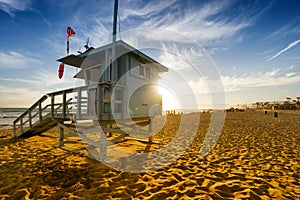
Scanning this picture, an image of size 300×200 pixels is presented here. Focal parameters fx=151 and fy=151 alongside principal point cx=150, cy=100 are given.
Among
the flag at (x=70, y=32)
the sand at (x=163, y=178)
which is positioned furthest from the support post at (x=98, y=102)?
the flag at (x=70, y=32)

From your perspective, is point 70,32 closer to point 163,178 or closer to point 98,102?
point 98,102

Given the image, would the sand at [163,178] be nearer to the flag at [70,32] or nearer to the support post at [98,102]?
Result: the support post at [98,102]

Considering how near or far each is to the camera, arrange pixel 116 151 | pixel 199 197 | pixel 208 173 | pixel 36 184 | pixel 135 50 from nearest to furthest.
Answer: pixel 199 197 < pixel 36 184 < pixel 208 173 < pixel 116 151 < pixel 135 50

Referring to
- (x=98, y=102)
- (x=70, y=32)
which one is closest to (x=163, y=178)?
(x=98, y=102)

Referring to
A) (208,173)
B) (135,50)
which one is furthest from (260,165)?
(135,50)

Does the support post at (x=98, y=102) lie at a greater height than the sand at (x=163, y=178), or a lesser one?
greater

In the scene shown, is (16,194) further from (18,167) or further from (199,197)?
(199,197)

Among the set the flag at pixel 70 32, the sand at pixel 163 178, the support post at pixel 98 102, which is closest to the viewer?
the sand at pixel 163 178

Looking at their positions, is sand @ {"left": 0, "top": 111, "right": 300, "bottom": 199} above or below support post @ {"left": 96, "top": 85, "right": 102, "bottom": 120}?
below

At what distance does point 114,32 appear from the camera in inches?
310

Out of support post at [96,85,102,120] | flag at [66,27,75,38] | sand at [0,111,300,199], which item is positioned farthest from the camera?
flag at [66,27,75,38]

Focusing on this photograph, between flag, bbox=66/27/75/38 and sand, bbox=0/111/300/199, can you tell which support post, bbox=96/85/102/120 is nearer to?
sand, bbox=0/111/300/199

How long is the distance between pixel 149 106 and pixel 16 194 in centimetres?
837

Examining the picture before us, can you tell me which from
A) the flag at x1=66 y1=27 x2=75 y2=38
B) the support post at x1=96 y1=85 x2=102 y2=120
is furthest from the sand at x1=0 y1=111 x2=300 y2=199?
the flag at x1=66 y1=27 x2=75 y2=38
